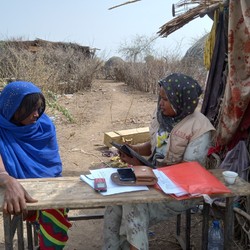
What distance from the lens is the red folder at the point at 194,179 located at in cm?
194

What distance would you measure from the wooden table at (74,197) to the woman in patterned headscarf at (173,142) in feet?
1.00

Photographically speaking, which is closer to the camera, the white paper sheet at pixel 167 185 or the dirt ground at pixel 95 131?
the white paper sheet at pixel 167 185

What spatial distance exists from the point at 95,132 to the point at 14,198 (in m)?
5.70

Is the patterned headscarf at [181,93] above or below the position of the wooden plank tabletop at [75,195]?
above

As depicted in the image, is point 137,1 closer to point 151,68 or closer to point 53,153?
point 53,153

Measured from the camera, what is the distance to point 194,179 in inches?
81.4

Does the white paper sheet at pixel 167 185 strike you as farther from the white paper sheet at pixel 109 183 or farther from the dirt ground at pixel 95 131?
the dirt ground at pixel 95 131

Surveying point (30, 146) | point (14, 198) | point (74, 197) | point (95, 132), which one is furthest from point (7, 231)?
point (95, 132)

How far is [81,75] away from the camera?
45.8ft

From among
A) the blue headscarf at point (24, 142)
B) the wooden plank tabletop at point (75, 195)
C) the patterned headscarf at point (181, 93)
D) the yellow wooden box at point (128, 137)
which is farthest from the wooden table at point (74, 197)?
the yellow wooden box at point (128, 137)

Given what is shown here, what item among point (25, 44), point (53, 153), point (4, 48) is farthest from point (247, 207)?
point (25, 44)

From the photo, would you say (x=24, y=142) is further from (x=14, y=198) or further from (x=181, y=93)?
(x=181, y=93)

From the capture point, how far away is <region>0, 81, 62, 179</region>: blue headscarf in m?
2.43

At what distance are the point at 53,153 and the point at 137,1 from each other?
6.18 feet
